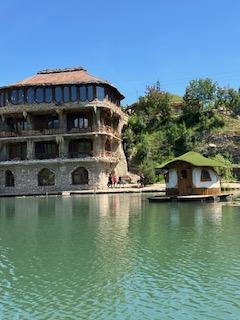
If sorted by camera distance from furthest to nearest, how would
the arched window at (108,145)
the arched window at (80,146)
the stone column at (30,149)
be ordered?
the arched window at (108,145)
the arched window at (80,146)
the stone column at (30,149)

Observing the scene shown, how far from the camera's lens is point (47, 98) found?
189 ft

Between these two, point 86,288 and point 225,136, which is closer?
point 86,288

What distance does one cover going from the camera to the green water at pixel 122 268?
11336mm

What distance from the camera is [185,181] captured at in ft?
127

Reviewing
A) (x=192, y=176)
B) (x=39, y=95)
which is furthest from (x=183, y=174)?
(x=39, y=95)

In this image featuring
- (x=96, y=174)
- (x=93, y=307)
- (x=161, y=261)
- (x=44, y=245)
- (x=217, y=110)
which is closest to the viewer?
(x=93, y=307)

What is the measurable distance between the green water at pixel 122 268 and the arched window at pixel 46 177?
Result: 32136 mm

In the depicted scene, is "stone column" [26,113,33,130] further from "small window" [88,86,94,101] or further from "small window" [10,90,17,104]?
"small window" [88,86,94,101]

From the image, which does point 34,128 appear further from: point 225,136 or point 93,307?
point 93,307

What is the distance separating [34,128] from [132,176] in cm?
1323

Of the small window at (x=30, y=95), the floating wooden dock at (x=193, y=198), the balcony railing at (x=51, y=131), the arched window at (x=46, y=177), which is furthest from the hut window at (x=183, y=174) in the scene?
the small window at (x=30, y=95)

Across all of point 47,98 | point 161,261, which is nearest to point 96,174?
point 47,98

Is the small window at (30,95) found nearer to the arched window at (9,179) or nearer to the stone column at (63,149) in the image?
the stone column at (63,149)

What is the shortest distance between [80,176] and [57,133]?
227 inches
